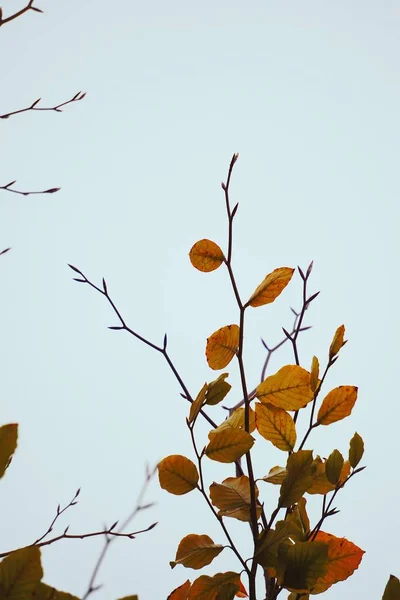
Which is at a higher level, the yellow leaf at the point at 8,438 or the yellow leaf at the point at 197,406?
the yellow leaf at the point at 197,406

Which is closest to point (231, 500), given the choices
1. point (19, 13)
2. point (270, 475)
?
point (270, 475)

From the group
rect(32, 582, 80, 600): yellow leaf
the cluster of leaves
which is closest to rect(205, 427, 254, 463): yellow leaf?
the cluster of leaves

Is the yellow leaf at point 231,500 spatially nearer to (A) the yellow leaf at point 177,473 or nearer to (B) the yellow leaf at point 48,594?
(A) the yellow leaf at point 177,473

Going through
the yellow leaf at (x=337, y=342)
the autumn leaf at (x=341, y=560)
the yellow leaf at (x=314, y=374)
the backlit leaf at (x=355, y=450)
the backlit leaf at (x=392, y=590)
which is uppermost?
the yellow leaf at (x=337, y=342)

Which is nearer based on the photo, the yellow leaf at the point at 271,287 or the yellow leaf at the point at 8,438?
the yellow leaf at the point at 8,438

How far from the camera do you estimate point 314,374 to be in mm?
328

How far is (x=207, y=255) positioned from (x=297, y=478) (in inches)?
5.1

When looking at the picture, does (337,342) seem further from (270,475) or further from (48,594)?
(48,594)

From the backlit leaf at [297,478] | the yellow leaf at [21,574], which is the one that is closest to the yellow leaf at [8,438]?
the yellow leaf at [21,574]

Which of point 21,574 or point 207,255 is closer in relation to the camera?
point 21,574

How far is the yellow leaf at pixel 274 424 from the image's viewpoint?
0.33 metres

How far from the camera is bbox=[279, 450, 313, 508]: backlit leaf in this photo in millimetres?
286

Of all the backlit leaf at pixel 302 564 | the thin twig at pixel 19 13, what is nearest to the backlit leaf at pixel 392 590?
the backlit leaf at pixel 302 564

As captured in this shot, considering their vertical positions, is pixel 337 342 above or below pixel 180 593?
above
